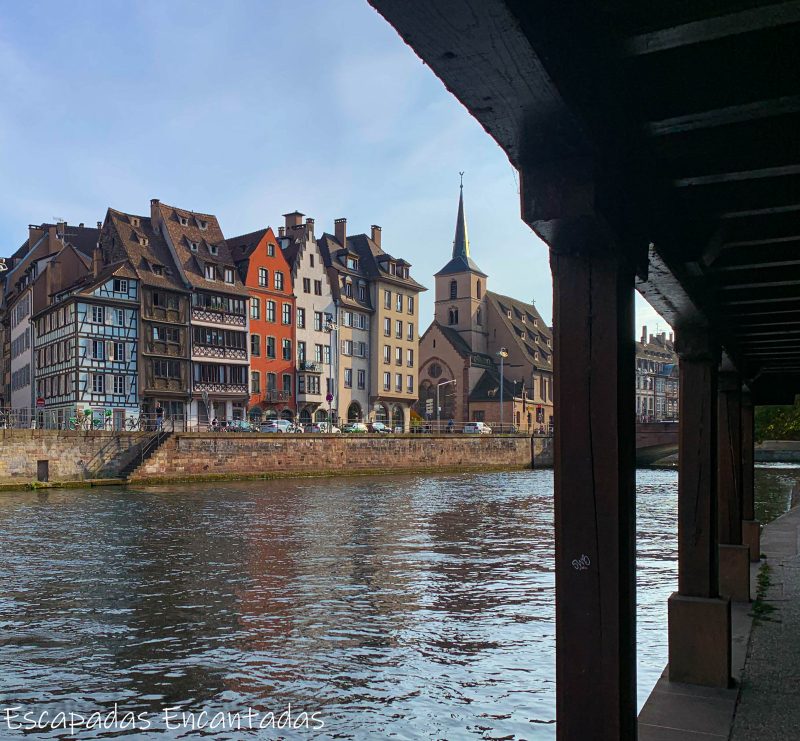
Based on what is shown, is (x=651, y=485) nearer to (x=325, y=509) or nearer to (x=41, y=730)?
(x=325, y=509)

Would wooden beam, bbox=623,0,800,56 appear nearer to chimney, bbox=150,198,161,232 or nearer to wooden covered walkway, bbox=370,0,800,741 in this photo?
wooden covered walkway, bbox=370,0,800,741

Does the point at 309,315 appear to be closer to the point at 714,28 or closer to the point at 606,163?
the point at 606,163

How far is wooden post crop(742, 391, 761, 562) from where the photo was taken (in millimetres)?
11781

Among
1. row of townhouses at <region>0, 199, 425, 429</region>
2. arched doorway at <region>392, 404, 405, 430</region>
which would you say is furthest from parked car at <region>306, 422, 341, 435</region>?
arched doorway at <region>392, 404, 405, 430</region>

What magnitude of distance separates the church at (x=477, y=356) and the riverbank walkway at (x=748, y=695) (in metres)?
68.2

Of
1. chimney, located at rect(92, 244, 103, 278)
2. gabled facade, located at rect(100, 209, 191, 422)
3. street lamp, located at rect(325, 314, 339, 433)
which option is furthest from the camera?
street lamp, located at rect(325, 314, 339, 433)

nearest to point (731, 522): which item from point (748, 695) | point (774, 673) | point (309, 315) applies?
point (774, 673)

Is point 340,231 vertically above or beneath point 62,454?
above

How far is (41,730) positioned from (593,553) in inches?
240

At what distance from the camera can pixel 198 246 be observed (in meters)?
54.3

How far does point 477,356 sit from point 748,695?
78.3 meters

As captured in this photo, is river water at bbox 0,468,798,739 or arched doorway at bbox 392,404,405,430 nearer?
river water at bbox 0,468,798,739

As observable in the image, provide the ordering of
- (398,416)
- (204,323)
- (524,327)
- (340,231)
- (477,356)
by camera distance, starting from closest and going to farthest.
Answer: (204,323), (340,231), (398,416), (477,356), (524,327)

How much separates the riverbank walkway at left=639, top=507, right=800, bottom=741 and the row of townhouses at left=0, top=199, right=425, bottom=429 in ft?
124
